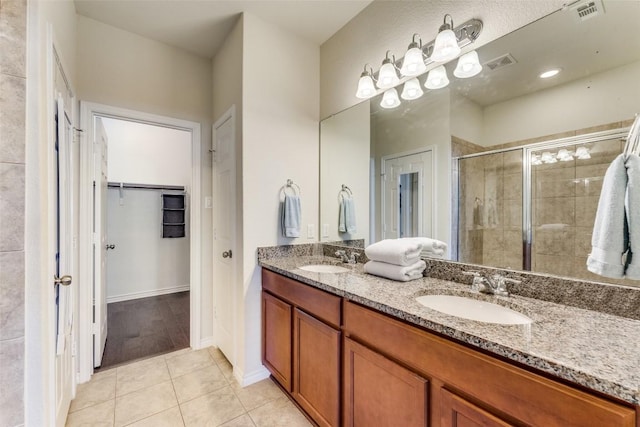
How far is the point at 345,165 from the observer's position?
2225 mm

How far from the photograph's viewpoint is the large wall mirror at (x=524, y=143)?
3.45ft

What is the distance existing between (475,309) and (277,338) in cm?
120

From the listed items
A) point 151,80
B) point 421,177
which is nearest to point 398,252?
point 421,177

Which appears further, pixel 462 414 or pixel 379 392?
pixel 379 392

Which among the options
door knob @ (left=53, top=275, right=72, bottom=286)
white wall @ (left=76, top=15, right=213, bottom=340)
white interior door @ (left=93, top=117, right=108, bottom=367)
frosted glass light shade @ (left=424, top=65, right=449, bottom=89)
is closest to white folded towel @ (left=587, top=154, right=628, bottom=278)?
frosted glass light shade @ (left=424, top=65, right=449, bottom=89)

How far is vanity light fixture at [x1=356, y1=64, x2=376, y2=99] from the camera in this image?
1.83 m

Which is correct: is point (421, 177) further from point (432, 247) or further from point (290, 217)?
point (290, 217)

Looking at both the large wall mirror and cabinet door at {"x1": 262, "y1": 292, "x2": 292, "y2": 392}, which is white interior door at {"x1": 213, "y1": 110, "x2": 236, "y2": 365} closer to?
cabinet door at {"x1": 262, "y1": 292, "x2": 292, "y2": 392}

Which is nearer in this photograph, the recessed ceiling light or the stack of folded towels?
the recessed ceiling light

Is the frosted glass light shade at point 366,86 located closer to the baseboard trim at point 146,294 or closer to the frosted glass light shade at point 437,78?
the frosted glass light shade at point 437,78

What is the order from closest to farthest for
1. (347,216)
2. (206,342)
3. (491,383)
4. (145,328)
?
(491,383) → (347,216) → (206,342) → (145,328)

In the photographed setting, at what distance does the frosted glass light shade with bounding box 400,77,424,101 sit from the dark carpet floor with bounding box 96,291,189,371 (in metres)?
2.74

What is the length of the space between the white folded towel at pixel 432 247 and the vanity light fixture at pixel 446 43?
Answer: 3.23 feet

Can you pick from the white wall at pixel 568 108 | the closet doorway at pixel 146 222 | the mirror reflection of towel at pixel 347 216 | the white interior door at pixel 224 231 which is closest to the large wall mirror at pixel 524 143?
the white wall at pixel 568 108
